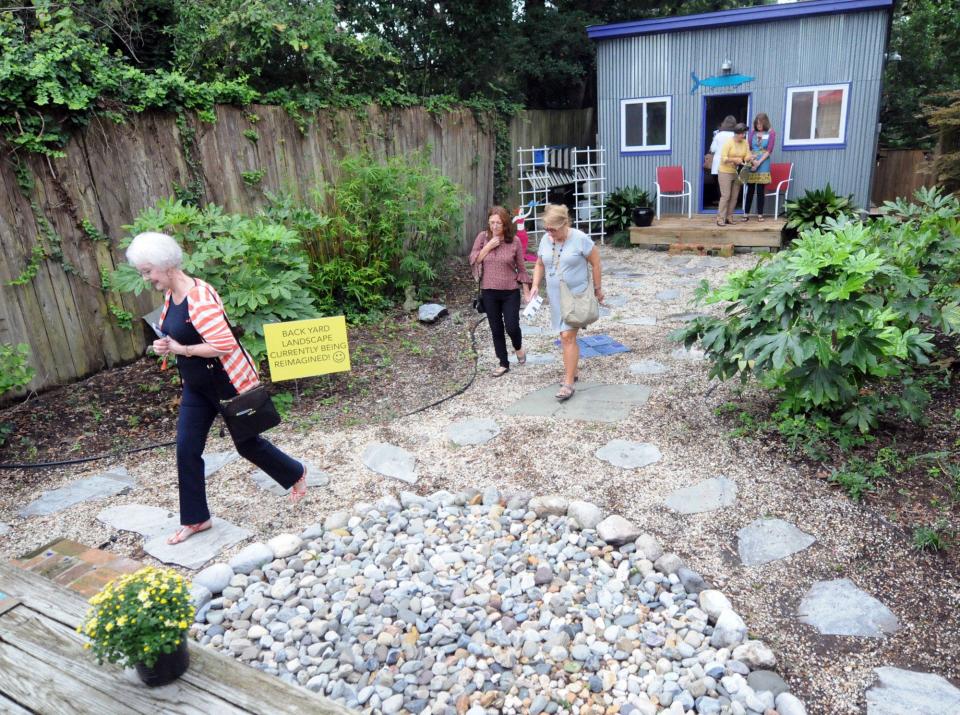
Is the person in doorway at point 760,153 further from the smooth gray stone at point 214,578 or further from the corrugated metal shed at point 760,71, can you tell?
the smooth gray stone at point 214,578

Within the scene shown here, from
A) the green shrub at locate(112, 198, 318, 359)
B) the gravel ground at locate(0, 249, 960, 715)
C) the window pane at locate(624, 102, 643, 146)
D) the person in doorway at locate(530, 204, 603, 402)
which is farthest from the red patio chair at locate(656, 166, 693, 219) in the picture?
the green shrub at locate(112, 198, 318, 359)

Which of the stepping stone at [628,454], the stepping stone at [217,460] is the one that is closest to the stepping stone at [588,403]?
the stepping stone at [628,454]

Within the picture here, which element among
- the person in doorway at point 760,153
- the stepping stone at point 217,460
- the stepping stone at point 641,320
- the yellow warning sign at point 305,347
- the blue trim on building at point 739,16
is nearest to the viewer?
the stepping stone at point 217,460

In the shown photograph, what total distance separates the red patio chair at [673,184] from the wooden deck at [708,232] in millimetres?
Result: 514

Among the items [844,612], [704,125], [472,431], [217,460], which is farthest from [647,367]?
[704,125]

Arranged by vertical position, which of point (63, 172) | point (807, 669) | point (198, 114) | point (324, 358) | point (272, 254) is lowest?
point (807, 669)

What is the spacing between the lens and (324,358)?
5277 millimetres

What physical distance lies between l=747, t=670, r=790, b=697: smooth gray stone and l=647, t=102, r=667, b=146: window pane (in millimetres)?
11296

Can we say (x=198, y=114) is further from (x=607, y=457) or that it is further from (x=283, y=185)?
(x=607, y=457)

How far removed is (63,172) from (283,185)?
95.1 inches

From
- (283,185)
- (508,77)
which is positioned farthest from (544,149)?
(283,185)

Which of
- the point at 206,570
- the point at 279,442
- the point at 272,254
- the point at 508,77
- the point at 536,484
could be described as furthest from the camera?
the point at 508,77

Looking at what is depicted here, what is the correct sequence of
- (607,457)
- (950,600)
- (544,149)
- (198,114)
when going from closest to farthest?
1. (950,600)
2. (607,457)
3. (198,114)
4. (544,149)

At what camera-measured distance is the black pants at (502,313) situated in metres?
5.96
